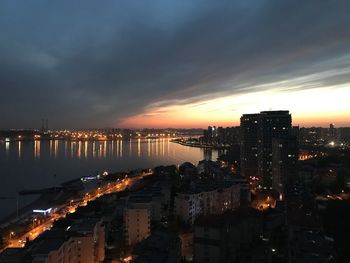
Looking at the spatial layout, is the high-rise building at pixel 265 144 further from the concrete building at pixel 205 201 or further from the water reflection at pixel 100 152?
the water reflection at pixel 100 152

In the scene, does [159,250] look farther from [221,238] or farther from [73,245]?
[73,245]

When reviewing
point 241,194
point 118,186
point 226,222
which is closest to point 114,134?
point 118,186

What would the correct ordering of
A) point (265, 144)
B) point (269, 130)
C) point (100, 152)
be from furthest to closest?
point (100, 152), point (269, 130), point (265, 144)

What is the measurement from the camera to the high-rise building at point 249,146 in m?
11.0

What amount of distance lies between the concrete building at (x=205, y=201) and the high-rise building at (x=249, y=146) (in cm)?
416

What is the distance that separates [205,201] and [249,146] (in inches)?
228

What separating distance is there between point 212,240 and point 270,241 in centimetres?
101

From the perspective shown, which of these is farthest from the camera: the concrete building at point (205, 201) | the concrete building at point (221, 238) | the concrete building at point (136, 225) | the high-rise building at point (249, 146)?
the high-rise building at point (249, 146)

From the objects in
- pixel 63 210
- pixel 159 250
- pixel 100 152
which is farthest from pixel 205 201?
pixel 100 152

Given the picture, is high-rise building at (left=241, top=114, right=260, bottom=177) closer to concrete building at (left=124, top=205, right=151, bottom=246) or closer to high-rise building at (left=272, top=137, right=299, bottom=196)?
high-rise building at (left=272, top=137, right=299, bottom=196)

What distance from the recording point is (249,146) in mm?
11500

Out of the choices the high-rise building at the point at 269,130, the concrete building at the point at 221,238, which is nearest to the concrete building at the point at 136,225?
the concrete building at the point at 221,238

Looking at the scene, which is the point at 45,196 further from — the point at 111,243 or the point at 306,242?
the point at 306,242

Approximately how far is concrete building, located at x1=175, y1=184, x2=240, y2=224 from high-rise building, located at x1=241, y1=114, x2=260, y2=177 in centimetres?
416
